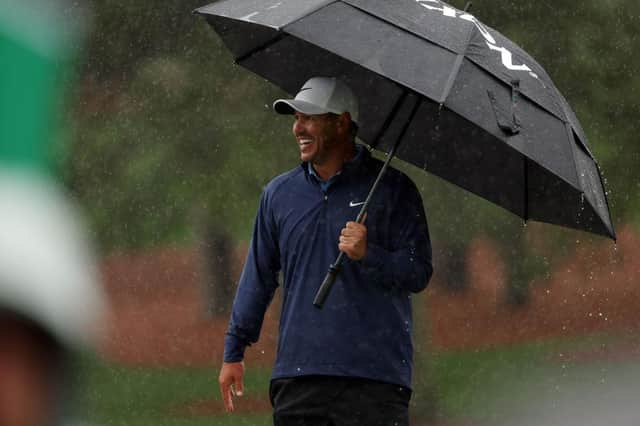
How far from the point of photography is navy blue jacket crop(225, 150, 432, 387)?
5.44 metres

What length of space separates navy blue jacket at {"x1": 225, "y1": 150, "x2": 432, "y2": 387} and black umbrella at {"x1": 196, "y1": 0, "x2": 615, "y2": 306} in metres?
0.28

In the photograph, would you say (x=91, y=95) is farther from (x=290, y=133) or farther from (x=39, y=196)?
(x=39, y=196)

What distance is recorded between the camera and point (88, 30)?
13617mm

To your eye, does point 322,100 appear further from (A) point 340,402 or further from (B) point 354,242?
(A) point 340,402

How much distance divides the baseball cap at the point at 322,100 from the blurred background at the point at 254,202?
3.68 metres

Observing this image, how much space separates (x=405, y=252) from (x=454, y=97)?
0.84 meters

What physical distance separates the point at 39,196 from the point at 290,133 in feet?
38.8

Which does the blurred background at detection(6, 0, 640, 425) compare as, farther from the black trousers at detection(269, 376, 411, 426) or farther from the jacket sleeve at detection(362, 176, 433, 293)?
the black trousers at detection(269, 376, 411, 426)

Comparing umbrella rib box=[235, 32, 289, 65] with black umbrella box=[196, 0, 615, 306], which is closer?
black umbrella box=[196, 0, 615, 306]

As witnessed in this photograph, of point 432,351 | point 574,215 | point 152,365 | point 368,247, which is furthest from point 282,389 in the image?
point 152,365

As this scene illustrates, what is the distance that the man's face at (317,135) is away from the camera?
5559 mm

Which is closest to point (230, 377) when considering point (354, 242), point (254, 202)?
point (354, 242)

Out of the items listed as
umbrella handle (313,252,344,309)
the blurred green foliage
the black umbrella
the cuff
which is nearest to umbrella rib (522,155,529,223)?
the black umbrella

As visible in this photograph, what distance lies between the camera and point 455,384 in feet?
63.5
